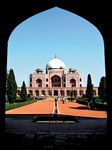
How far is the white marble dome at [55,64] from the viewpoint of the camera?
238 ft

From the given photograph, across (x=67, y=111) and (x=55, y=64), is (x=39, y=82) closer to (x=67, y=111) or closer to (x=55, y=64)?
(x=55, y=64)

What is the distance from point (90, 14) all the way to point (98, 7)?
2.28 ft

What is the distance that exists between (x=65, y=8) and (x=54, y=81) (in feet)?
224

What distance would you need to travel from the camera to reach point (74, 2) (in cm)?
783

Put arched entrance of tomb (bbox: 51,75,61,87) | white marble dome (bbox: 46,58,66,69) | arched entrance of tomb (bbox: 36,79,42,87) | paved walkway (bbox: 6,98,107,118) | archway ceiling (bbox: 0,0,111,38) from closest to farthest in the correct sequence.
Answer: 1. archway ceiling (bbox: 0,0,111,38)
2. paved walkway (bbox: 6,98,107,118)
3. white marble dome (bbox: 46,58,66,69)
4. arched entrance of tomb (bbox: 36,79,42,87)
5. arched entrance of tomb (bbox: 51,75,61,87)

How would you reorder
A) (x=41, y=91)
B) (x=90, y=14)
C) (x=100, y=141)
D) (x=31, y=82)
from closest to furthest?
1. (x=100, y=141)
2. (x=90, y=14)
3. (x=41, y=91)
4. (x=31, y=82)

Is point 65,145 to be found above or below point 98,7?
below

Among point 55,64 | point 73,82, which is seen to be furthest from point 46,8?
point 73,82

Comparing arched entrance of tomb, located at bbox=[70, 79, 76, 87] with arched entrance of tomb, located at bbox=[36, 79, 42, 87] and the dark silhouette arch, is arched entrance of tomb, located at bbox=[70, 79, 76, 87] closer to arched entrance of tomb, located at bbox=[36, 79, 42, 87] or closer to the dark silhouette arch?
arched entrance of tomb, located at bbox=[36, 79, 42, 87]

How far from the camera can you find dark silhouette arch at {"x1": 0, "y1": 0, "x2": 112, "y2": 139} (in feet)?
24.8

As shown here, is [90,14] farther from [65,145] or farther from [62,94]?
[62,94]

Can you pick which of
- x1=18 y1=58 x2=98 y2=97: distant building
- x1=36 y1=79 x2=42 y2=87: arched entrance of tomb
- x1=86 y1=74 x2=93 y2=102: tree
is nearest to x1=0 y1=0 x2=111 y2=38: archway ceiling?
x1=86 y1=74 x2=93 y2=102: tree

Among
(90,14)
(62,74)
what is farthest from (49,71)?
(90,14)

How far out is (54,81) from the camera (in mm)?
76438
